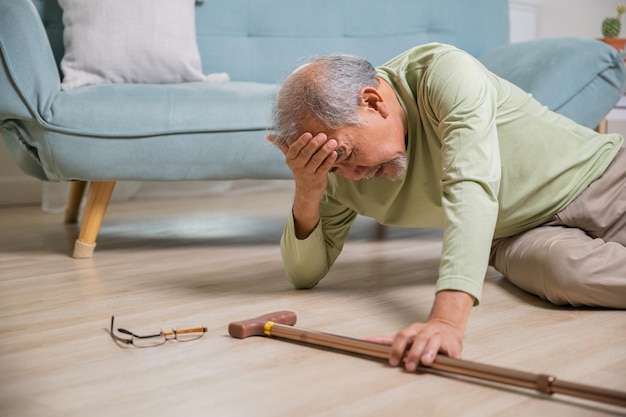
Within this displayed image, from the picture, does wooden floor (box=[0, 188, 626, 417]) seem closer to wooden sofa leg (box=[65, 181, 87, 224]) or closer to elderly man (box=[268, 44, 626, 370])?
elderly man (box=[268, 44, 626, 370])

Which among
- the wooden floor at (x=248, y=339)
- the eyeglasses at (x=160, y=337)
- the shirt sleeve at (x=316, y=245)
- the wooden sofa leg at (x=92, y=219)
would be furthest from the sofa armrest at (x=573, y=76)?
the eyeglasses at (x=160, y=337)

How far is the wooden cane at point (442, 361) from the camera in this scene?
3.39 ft

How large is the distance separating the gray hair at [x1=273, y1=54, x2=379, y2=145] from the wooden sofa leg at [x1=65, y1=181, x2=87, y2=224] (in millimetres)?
1778

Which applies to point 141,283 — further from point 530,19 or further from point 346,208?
point 530,19

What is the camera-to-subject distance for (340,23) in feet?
10.3

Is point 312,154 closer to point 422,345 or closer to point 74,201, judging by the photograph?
point 422,345

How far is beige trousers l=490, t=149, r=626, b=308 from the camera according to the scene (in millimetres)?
1589

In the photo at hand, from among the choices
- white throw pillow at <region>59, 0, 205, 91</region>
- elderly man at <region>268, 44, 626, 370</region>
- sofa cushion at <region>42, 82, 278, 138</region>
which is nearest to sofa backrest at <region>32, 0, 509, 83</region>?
white throw pillow at <region>59, 0, 205, 91</region>

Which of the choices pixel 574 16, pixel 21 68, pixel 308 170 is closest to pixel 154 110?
pixel 21 68

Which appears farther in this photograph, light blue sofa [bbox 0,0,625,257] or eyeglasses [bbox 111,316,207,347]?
light blue sofa [bbox 0,0,625,257]

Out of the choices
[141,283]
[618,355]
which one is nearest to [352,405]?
[618,355]

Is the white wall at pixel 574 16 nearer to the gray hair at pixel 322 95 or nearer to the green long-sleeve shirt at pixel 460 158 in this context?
the green long-sleeve shirt at pixel 460 158

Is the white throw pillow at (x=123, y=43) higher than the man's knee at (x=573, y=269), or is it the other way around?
the white throw pillow at (x=123, y=43)

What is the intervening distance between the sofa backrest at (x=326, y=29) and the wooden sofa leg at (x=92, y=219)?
0.73 meters
